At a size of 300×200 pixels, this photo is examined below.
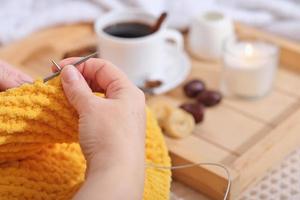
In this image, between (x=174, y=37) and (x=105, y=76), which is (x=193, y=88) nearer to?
(x=174, y=37)

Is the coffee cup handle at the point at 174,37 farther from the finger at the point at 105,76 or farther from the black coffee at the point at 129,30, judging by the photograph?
the finger at the point at 105,76

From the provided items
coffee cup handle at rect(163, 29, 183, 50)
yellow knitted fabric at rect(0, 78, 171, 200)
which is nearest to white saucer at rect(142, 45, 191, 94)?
coffee cup handle at rect(163, 29, 183, 50)

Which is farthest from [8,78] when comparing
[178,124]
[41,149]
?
[178,124]

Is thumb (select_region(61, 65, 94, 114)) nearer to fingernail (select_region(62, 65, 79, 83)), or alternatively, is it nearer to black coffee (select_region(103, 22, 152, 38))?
fingernail (select_region(62, 65, 79, 83))

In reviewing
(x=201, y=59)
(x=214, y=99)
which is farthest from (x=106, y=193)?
(x=201, y=59)

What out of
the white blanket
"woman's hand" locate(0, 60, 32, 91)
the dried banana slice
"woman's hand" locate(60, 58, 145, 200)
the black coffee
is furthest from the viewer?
the white blanket

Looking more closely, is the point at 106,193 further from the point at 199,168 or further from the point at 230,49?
the point at 230,49

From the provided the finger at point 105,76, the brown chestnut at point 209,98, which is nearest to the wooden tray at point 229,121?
the brown chestnut at point 209,98
